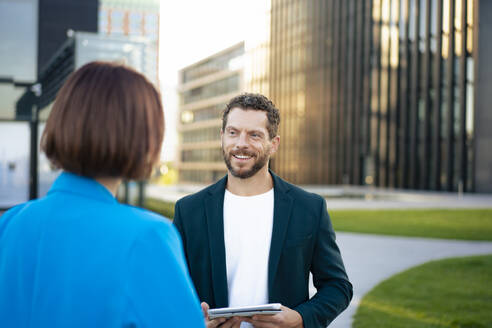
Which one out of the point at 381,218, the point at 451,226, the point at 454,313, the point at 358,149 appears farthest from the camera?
the point at 358,149

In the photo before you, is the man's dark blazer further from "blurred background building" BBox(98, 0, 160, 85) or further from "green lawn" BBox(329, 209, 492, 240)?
"green lawn" BBox(329, 209, 492, 240)

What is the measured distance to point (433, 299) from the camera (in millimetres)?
6922

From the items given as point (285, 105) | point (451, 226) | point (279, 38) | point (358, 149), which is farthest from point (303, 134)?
point (451, 226)

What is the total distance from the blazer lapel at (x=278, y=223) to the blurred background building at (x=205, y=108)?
58620 millimetres

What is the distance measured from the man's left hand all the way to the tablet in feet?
0.35

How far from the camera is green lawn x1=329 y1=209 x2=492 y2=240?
13.6 m

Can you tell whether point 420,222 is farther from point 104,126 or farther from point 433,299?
point 104,126

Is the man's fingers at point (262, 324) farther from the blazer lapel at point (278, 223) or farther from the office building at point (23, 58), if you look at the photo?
the office building at point (23, 58)

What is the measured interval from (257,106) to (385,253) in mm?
8762

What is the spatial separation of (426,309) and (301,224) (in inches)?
187

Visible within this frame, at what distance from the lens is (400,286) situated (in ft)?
25.1

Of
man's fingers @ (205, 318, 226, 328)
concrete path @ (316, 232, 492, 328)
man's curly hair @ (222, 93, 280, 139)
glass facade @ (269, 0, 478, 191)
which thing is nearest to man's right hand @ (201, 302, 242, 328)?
man's fingers @ (205, 318, 226, 328)

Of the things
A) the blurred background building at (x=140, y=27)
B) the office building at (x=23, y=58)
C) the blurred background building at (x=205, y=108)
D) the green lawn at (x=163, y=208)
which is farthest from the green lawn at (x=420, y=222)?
the blurred background building at (x=205, y=108)

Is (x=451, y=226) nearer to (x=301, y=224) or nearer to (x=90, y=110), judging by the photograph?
(x=301, y=224)
